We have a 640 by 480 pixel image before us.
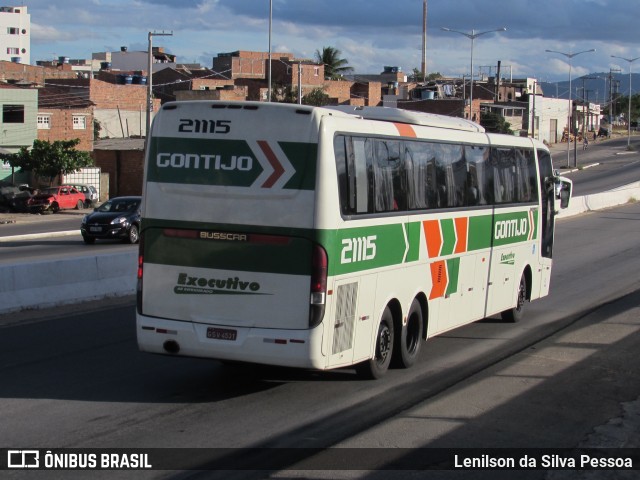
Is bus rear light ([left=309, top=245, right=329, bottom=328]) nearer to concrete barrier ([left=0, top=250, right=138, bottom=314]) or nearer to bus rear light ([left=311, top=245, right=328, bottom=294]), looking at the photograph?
bus rear light ([left=311, top=245, right=328, bottom=294])

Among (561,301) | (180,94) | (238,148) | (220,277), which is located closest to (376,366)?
(220,277)

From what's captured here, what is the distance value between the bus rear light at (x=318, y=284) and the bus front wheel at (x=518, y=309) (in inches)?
289

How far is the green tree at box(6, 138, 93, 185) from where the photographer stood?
5441 centimetres

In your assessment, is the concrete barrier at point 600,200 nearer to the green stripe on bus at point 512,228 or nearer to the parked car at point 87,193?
the green stripe on bus at point 512,228

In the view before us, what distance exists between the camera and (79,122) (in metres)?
63.9

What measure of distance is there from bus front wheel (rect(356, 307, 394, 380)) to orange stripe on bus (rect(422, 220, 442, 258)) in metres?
1.27

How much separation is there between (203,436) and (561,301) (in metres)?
12.1

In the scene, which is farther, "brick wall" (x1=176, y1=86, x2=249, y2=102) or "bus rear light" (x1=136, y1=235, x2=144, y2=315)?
"brick wall" (x1=176, y1=86, x2=249, y2=102)

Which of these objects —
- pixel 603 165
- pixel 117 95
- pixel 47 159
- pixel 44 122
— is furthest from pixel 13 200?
pixel 603 165

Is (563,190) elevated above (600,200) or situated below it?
above

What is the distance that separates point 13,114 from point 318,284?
53333mm

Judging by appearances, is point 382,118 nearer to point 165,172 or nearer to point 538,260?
point 165,172

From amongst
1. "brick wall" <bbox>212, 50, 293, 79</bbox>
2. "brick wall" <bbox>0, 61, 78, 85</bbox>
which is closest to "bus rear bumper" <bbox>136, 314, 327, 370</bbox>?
"brick wall" <bbox>0, 61, 78, 85</bbox>

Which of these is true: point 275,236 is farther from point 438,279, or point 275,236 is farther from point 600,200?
point 600,200
